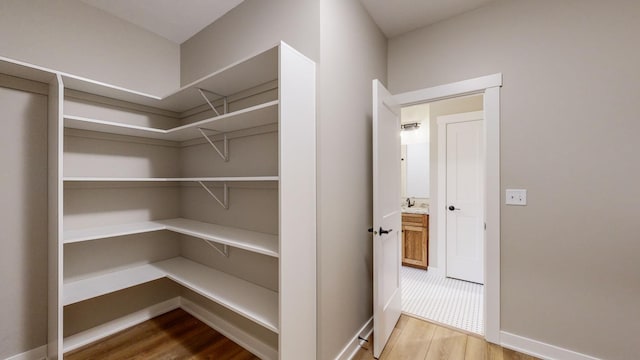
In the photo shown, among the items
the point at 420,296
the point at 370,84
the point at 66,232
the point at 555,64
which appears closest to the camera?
the point at 555,64

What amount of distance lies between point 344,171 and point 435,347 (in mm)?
1523

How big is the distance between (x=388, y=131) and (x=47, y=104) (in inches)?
98.3

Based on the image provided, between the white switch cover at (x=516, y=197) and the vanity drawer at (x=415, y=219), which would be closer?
the white switch cover at (x=516, y=197)

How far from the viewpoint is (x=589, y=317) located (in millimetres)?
1617

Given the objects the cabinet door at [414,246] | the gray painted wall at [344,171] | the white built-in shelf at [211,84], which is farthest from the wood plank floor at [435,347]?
the white built-in shelf at [211,84]

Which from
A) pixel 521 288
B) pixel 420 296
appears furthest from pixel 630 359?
pixel 420 296

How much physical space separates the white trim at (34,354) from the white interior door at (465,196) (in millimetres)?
3911

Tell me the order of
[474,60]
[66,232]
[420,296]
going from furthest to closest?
[420,296], [474,60], [66,232]

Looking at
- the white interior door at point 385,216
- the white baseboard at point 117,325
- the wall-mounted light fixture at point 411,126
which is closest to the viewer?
the white interior door at point 385,216

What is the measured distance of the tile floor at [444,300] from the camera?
2.26 metres

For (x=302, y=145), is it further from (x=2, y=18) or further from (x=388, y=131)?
(x=2, y=18)

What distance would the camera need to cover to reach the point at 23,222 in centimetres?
169

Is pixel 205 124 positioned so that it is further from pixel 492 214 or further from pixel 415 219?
pixel 415 219

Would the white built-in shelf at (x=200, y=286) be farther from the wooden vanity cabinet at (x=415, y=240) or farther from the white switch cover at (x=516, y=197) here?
the wooden vanity cabinet at (x=415, y=240)
